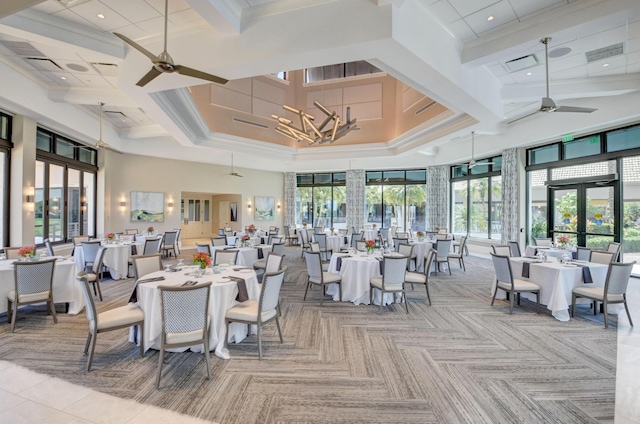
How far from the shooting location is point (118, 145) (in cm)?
1110

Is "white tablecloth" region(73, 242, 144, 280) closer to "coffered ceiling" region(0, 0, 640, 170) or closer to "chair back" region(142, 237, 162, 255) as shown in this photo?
"chair back" region(142, 237, 162, 255)

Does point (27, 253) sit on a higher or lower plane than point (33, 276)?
higher

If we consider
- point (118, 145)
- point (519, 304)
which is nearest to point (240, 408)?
point (519, 304)

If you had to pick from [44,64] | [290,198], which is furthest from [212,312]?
[290,198]

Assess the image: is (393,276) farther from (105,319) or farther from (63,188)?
(63,188)

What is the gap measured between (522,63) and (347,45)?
3775 mm

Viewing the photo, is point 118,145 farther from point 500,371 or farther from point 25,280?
point 500,371

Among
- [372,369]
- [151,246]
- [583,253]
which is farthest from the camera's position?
[151,246]

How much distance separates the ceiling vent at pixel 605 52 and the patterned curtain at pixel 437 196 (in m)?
8.25

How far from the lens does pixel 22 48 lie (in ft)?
18.0

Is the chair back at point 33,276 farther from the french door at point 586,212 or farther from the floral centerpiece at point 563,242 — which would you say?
the french door at point 586,212

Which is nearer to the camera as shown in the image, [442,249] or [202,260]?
[202,260]

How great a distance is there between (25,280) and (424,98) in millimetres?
9789

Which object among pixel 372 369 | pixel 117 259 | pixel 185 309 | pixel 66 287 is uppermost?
pixel 185 309
